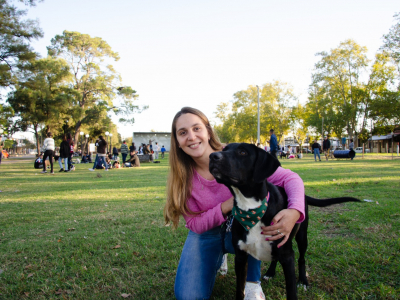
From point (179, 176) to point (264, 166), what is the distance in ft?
3.37

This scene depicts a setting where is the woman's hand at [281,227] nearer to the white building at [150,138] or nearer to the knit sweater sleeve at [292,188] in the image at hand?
the knit sweater sleeve at [292,188]

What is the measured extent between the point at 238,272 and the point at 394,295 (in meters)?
1.27

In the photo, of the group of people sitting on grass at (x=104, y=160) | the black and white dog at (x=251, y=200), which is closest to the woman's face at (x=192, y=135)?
the black and white dog at (x=251, y=200)

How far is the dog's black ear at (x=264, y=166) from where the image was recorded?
81.7 inches

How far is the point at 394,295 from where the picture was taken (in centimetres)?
230

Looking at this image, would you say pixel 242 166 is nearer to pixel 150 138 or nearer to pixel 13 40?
pixel 13 40

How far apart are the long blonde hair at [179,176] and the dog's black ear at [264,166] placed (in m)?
0.93

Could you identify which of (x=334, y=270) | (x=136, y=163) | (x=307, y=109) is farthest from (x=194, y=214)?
(x=307, y=109)

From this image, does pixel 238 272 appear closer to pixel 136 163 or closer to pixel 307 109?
pixel 136 163

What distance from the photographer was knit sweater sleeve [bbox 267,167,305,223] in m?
2.24

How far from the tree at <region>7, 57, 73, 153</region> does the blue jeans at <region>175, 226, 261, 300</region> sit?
21004 mm

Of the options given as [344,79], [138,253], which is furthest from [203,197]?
[344,79]

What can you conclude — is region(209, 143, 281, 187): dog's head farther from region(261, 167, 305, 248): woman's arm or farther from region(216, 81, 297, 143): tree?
region(216, 81, 297, 143): tree

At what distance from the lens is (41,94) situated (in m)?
26.4
